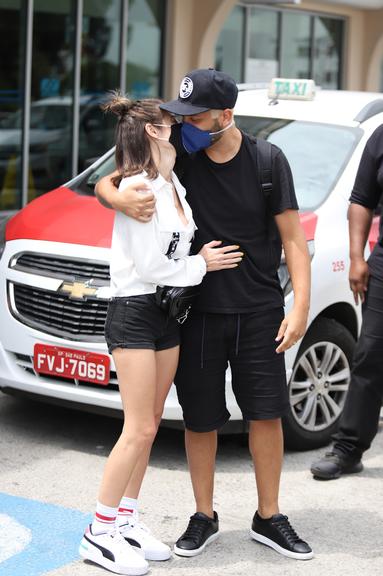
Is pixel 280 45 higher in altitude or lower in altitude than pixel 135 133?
higher

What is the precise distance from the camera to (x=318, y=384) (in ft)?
19.6

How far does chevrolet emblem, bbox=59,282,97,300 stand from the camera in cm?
563

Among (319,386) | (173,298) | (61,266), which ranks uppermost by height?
(173,298)

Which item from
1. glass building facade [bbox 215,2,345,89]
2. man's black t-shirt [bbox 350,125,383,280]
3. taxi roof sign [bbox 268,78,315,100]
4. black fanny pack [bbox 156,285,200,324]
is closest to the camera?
black fanny pack [bbox 156,285,200,324]

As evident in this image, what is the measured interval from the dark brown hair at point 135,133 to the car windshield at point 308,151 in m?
2.07

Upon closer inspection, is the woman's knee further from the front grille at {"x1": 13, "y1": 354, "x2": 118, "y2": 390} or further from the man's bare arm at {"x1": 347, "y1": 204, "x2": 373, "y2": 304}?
the man's bare arm at {"x1": 347, "y1": 204, "x2": 373, "y2": 304}

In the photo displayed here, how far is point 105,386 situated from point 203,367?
4.38ft

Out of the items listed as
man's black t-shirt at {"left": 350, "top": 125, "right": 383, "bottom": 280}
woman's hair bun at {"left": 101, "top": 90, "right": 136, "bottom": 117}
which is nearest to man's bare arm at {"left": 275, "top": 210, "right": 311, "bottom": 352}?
woman's hair bun at {"left": 101, "top": 90, "right": 136, "bottom": 117}

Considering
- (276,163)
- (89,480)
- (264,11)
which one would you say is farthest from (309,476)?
(264,11)

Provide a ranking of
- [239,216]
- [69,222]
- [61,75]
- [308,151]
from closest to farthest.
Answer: [239,216] → [69,222] → [308,151] → [61,75]

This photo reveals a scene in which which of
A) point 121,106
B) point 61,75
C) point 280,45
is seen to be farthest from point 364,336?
point 280,45

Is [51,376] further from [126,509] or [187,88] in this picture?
[187,88]

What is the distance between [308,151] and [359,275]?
1324 mm

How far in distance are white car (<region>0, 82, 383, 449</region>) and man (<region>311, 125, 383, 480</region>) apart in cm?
34
